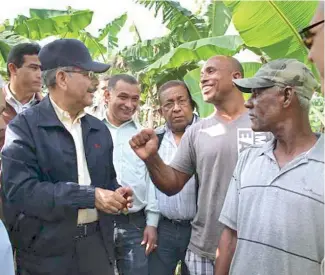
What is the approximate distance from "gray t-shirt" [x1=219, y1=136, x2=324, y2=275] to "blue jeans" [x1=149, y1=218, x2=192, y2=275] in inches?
52.7

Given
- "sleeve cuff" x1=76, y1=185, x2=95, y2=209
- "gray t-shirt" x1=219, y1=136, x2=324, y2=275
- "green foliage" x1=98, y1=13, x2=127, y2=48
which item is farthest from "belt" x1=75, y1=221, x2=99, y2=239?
"green foliage" x1=98, y1=13, x2=127, y2=48

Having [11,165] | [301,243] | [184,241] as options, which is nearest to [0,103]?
[11,165]

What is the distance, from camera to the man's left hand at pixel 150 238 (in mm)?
3625

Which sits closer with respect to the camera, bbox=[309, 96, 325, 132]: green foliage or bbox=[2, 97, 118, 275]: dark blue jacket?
bbox=[2, 97, 118, 275]: dark blue jacket

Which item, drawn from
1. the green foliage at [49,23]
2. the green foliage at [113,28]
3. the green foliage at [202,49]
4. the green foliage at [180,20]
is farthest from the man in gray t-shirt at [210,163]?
the green foliage at [113,28]

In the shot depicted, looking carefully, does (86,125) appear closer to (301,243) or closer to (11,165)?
(11,165)

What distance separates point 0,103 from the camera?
1879mm

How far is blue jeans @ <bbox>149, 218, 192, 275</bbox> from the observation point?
139 inches

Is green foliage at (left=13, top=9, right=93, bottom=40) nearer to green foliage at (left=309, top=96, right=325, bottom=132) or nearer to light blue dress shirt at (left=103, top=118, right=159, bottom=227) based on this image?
green foliage at (left=309, top=96, right=325, bottom=132)

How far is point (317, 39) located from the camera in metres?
1.49

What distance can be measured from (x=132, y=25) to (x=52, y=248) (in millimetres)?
8709

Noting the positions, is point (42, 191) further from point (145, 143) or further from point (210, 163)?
point (210, 163)

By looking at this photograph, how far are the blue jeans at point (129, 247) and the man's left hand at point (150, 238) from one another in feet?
0.11

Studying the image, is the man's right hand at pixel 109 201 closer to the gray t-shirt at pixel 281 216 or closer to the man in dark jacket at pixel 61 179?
the man in dark jacket at pixel 61 179
